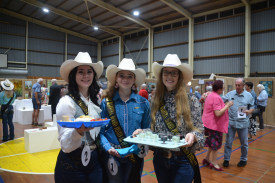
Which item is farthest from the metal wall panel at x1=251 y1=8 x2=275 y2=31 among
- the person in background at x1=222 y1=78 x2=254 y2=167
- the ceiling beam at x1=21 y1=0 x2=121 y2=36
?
the ceiling beam at x1=21 y1=0 x2=121 y2=36

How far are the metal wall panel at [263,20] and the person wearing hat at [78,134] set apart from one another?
1219 centimetres

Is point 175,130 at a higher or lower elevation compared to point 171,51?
lower

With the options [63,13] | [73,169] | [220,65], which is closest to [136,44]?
[63,13]

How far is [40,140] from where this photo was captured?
16.5 ft

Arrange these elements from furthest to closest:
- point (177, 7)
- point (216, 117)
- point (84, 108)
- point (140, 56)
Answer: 1. point (140, 56)
2. point (177, 7)
3. point (216, 117)
4. point (84, 108)

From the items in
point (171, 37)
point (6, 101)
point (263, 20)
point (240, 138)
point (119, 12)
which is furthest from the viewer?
point (171, 37)

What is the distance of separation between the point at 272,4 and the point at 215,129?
33.9 feet

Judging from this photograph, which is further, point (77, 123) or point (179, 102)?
point (179, 102)

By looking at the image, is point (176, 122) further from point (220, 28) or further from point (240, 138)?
point (220, 28)

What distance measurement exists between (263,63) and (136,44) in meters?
9.97

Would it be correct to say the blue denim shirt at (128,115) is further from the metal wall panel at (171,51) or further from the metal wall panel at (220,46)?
the metal wall panel at (171,51)

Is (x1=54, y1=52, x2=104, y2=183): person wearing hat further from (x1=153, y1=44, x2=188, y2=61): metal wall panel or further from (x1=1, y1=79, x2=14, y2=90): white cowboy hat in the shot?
(x1=153, y1=44, x2=188, y2=61): metal wall panel

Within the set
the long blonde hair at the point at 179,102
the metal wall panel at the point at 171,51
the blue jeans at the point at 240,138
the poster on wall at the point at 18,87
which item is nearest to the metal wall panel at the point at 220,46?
the metal wall panel at the point at 171,51

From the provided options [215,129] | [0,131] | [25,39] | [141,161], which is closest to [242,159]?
[215,129]
